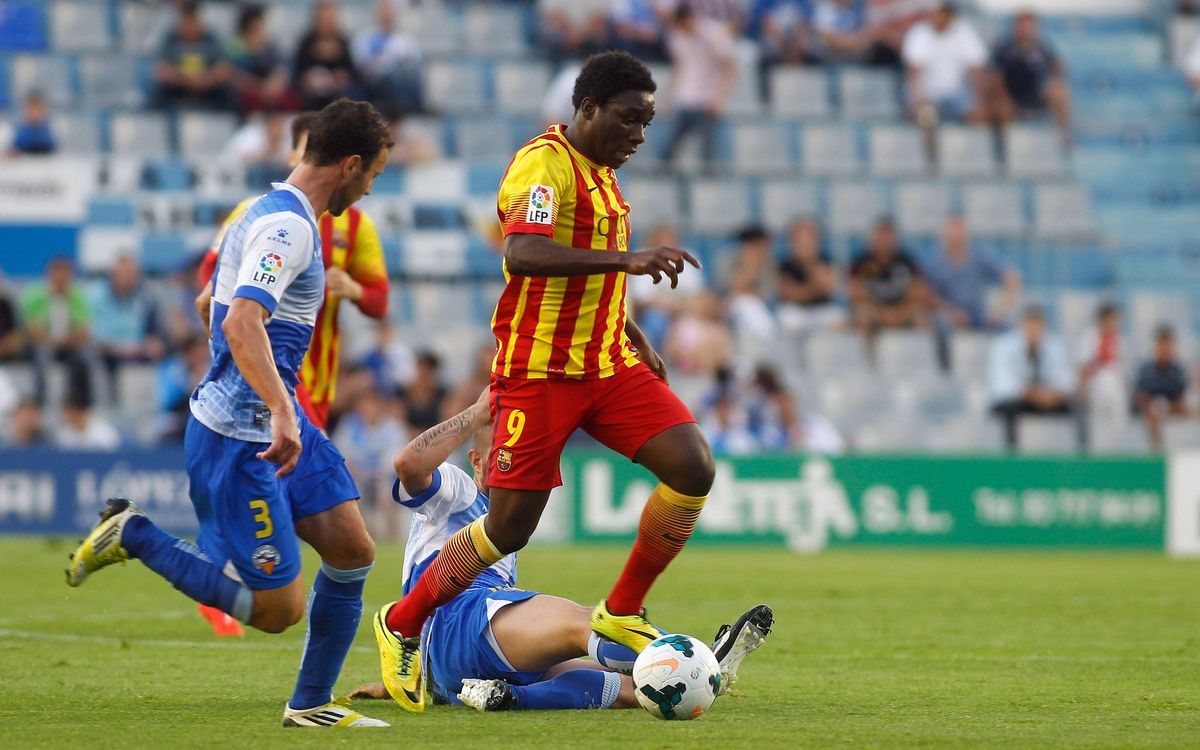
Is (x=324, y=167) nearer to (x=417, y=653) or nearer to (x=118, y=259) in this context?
(x=417, y=653)

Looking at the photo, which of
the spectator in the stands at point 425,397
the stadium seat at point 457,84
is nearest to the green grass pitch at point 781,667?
the spectator in the stands at point 425,397

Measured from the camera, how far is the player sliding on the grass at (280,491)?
6.13m

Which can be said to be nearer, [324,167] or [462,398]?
[324,167]

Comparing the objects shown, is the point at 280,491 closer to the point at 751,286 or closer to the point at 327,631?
the point at 327,631

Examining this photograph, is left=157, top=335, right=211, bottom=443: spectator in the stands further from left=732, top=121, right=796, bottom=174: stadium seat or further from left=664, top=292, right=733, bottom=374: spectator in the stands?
left=732, top=121, right=796, bottom=174: stadium seat

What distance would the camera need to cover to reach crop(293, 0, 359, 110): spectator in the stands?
18906 mm

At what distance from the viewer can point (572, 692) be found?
22.0 feet

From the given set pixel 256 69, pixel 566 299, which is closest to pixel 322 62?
pixel 256 69

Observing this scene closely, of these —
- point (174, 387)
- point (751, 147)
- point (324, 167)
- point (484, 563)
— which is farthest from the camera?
point (751, 147)

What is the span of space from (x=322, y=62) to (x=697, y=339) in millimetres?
5064

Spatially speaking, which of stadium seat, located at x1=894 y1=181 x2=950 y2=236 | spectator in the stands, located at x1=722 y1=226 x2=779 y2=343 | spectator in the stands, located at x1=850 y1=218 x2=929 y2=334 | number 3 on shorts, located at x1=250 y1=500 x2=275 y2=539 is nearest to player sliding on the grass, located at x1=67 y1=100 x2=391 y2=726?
number 3 on shorts, located at x1=250 y1=500 x2=275 y2=539

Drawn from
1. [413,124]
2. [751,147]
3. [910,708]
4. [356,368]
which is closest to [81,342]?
[356,368]

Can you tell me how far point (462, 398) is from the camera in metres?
16.7

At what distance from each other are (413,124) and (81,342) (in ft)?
16.0
